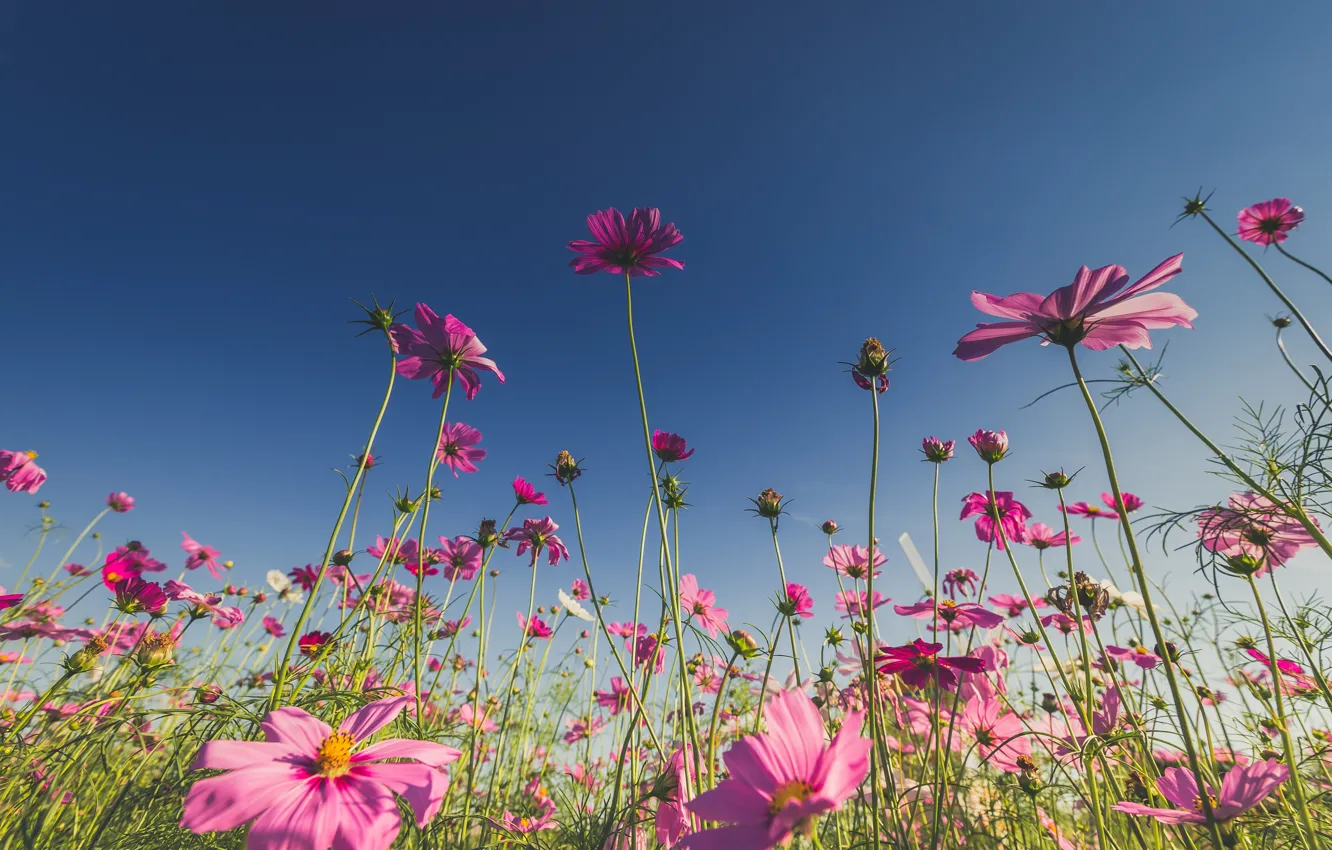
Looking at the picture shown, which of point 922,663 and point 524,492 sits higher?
point 524,492

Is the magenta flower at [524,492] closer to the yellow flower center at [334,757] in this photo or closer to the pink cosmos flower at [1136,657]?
the yellow flower center at [334,757]

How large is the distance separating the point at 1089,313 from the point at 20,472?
430cm

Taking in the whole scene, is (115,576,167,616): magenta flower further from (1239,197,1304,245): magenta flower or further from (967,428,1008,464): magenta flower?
(1239,197,1304,245): magenta flower

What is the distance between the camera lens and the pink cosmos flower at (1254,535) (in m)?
1.22

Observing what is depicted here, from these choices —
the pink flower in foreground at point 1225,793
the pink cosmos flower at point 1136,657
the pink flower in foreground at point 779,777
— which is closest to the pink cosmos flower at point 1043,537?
the pink cosmos flower at point 1136,657

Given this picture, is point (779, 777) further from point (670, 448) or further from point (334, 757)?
point (670, 448)

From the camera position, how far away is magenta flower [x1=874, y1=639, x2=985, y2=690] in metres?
1.02

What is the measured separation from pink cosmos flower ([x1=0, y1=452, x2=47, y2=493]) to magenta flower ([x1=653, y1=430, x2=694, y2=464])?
3317 mm

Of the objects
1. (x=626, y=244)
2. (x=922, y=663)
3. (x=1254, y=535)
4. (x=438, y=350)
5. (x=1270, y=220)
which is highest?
(x=1270, y=220)

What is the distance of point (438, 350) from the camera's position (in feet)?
4.69

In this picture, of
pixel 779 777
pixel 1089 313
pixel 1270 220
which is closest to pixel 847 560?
pixel 1089 313

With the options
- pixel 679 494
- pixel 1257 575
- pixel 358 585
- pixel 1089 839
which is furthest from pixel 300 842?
pixel 1089 839

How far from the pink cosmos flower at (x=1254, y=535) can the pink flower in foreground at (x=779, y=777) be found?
1202 millimetres

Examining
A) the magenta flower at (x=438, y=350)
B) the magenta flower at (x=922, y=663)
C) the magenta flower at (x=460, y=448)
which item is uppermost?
the magenta flower at (x=460, y=448)
